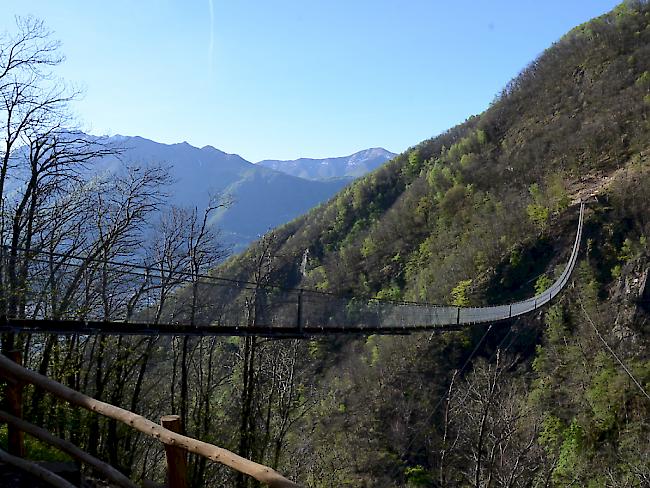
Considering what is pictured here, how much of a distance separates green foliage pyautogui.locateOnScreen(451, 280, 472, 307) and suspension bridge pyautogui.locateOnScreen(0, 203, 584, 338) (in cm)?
1840

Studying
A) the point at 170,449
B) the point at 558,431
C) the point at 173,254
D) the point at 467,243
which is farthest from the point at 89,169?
the point at 467,243

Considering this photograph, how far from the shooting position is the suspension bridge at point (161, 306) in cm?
502

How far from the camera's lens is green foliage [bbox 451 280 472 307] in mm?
26578

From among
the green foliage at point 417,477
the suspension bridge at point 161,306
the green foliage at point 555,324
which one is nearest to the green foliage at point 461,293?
the green foliage at point 555,324

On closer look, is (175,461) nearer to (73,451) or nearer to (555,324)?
(73,451)

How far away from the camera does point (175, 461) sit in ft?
6.32

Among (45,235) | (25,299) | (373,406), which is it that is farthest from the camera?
A: (373,406)

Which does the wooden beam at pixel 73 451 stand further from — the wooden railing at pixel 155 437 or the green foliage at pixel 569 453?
the green foliage at pixel 569 453

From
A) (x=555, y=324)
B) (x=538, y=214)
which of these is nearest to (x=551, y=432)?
(x=555, y=324)

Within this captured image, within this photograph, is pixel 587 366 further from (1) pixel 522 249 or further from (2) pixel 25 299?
(2) pixel 25 299

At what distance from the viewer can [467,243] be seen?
32250 mm

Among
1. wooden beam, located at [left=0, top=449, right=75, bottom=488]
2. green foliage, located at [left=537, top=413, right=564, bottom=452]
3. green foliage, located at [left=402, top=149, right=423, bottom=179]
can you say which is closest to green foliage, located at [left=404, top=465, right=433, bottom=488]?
green foliage, located at [left=537, top=413, right=564, bottom=452]

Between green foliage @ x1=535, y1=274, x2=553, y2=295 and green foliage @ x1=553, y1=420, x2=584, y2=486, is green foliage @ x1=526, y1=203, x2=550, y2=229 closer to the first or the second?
green foliage @ x1=535, y1=274, x2=553, y2=295

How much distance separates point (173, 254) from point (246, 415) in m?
3.26
